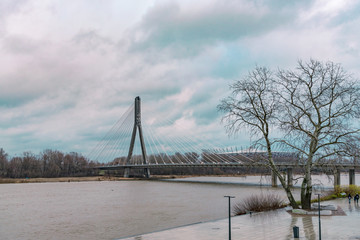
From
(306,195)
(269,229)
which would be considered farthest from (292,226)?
(306,195)

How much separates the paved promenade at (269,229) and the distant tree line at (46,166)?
90718 millimetres

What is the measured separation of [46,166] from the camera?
350 ft

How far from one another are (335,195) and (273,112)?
48.6 feet

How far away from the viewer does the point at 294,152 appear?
20953mm

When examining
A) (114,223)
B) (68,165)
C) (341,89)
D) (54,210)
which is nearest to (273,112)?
(341,89)

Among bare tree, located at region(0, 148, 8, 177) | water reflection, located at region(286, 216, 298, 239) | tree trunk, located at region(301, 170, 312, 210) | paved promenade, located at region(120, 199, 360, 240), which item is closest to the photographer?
water reflection, located at region(286, 216, 298, 239)

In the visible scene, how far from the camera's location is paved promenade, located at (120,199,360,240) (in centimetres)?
1472

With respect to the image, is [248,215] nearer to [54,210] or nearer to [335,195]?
[335,195]

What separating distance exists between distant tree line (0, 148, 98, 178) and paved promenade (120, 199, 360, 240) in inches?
3572

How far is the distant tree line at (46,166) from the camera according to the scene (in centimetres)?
9806

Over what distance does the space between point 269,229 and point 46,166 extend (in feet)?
332

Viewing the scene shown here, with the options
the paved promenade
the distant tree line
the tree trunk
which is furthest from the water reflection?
the distant tree line

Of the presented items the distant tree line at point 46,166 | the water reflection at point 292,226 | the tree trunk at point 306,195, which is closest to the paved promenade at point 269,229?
the water reflection at point 292,226

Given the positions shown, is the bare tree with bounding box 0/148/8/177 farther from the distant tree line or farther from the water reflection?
the water reflection
